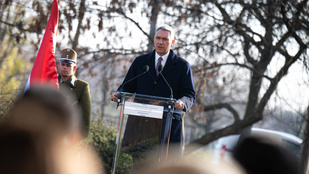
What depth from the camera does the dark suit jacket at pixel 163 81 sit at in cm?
482

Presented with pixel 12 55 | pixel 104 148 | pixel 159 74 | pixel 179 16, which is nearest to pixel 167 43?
pixel 159 74

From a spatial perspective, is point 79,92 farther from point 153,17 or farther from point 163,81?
point 153,17

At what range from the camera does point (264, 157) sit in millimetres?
1679

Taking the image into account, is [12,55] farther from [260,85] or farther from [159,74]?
[159,74]

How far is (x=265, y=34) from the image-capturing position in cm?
1059

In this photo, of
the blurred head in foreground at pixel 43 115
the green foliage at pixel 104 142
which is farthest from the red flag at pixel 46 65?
the green foliage at pixel 104 142

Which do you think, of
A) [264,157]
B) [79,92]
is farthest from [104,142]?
[264,157]

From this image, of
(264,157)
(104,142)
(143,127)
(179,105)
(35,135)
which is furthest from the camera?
(104,142)

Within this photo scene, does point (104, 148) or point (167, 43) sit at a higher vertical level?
point (167, 43)

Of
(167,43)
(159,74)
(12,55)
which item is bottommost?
(12,55)

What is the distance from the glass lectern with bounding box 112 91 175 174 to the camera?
4422 mm

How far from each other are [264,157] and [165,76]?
3216mm

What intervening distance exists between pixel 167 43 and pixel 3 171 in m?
3.64

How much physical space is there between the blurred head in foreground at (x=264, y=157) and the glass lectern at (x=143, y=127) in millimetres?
2643
